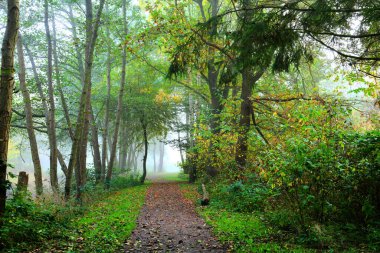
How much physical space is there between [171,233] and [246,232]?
1915 mm

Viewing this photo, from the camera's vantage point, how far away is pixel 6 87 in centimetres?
496

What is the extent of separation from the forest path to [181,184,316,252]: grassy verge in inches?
10.8

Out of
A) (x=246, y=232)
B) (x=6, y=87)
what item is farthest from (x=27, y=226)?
(x=246, y=232)

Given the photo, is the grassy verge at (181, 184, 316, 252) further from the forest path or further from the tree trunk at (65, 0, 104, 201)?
the tree trunk at (65, 0, 104, 201)

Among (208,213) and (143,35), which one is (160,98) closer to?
(143,35)

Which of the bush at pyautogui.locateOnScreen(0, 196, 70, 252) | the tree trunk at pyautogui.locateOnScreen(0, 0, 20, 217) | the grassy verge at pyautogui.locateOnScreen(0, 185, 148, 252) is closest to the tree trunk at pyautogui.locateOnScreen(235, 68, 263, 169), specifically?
the grassy verge at pyautogui.locateOnScreen(0, 185, 148, 252)

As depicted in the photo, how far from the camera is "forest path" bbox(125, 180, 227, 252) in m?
6.02

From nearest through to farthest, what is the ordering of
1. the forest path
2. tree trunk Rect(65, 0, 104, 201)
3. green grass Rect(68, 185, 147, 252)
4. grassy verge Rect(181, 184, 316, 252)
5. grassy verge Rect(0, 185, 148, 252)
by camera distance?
1. grassy verge Rect(0, 185, 148, 252)
2. grassy verge Rect(181, 184, 316, 252)
3. green grass Rect(68, 185, 147, 252)
4. the forest path
5. tree trunk Rect(65, 0, 104, 201)

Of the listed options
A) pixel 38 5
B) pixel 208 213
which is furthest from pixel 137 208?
pixel 38 5

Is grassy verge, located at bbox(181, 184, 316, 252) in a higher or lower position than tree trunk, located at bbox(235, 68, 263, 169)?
lower

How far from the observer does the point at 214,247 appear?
19.5ft

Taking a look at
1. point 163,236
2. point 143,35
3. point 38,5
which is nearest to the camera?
point 163,236

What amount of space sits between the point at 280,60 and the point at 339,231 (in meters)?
3.66

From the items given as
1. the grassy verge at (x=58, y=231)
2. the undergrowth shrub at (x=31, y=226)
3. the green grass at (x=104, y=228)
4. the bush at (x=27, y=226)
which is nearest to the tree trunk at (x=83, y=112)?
the green grass at (x=104, y=228)
